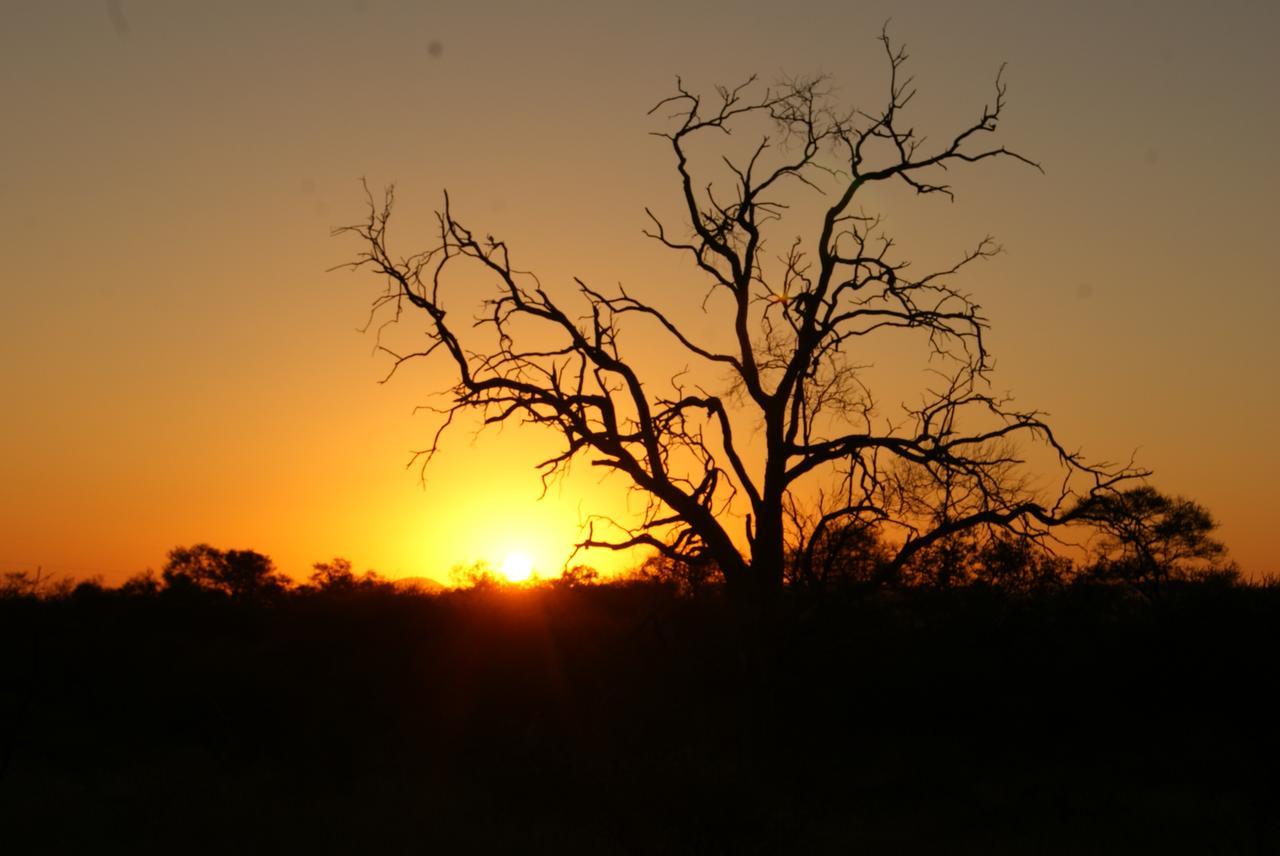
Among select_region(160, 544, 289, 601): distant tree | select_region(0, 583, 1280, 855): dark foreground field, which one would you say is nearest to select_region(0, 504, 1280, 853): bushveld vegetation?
select_region(0, 583, 1280, 855): dark foreground field

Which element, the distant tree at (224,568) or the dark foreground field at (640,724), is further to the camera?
the distant tree at (224,568)

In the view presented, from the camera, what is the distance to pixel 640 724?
Result: 20.2 metres

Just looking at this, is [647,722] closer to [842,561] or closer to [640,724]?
[640,724]

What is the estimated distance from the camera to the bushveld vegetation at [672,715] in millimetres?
14539

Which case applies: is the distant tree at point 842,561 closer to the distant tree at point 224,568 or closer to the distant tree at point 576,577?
the distant tree at point 576,577

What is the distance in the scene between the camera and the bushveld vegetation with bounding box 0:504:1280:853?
1454 cm

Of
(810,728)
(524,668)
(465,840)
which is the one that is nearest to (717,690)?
(810,728)

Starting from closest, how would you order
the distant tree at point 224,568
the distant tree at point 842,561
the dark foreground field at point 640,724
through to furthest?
the dark foreground field at point 640,724 < the distant tree at point 842,561 < the distant tree at point 224,568

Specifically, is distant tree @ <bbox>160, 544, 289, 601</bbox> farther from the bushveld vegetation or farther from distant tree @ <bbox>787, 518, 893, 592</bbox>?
distant tree @ <bbox>787, 518, 893, 592</bbox>

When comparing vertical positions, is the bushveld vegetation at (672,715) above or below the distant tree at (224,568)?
below

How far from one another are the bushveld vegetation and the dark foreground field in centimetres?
6

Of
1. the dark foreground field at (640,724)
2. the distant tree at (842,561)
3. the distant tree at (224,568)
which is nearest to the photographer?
the dark foreground field at (640,724)

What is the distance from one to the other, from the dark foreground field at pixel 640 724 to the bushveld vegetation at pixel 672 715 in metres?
0.06

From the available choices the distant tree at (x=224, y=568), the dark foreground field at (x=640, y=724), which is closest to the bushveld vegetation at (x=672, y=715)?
the dark foreground field at (x=640, y=724)
